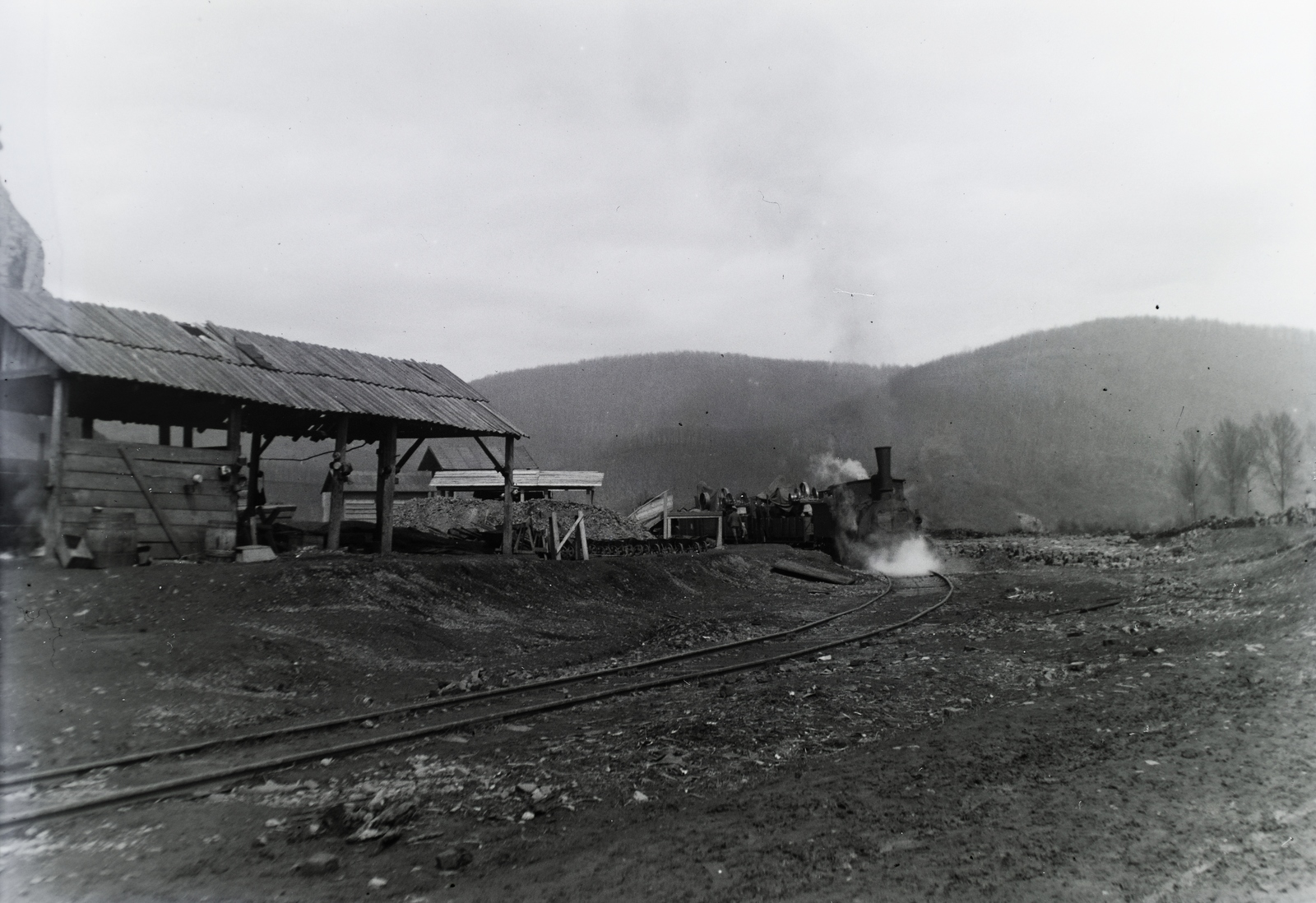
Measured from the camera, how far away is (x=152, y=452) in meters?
14.2

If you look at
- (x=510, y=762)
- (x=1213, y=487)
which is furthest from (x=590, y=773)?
(x=1213, y=487)

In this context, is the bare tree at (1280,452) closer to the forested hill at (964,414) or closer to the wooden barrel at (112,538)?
the forested hill at (964,414)

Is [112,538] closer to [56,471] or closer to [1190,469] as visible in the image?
[56,471]

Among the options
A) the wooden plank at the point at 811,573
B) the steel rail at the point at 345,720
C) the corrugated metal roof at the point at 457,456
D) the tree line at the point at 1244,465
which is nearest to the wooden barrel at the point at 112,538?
the steel rail at the point at 345,720

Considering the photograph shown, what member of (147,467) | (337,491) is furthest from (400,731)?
(337,491)

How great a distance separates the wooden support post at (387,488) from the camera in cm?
1819

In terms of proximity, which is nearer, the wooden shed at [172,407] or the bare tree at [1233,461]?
the wooden shed at [172,407]

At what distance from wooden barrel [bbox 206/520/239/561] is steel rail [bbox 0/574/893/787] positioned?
24.5 feet

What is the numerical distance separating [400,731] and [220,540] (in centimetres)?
883

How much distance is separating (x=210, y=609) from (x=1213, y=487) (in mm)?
68721

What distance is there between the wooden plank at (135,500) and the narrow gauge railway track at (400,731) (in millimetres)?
7739

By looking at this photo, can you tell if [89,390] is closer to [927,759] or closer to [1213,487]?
[927,759]

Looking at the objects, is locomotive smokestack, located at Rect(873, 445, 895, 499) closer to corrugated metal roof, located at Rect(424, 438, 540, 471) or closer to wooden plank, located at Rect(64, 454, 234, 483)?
corrugated metal roof, located at Rect(424, 438, 540, 471)

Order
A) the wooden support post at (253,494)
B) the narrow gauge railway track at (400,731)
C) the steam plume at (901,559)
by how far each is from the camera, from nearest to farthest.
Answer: the narrow gauge railway track at (400,731), the wooden support post at (253,494), the steam plume at (901,559)
